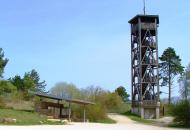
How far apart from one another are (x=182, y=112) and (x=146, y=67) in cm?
2227

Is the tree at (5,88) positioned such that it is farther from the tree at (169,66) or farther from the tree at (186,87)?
the tree at (169,66)

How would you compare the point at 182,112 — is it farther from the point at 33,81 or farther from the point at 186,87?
the point at 33,81

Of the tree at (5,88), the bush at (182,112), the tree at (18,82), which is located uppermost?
the tree at (18,82)

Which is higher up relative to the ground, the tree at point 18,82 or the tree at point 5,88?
the tree at point 18,82

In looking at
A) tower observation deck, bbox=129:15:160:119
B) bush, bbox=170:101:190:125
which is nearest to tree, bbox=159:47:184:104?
tower observation deck, bbox=129:15:160:119

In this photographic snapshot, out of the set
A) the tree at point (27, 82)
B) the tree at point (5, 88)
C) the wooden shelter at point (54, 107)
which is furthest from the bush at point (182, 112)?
the tree at point (27, 82)

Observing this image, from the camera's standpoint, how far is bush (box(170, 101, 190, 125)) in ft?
156

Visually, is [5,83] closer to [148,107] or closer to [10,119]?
[10,119]

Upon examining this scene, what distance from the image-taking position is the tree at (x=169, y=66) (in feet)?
279

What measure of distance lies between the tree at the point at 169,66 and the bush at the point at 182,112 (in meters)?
36.4

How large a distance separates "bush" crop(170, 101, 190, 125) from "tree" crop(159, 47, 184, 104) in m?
36.4

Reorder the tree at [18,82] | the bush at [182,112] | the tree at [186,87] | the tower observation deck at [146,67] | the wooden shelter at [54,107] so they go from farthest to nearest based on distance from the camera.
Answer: the tree at [18,82] < the tower observation deck at [146,67] < the tree at [186,87] < the wooden shelter at [54,107] < the bush at [182,112]

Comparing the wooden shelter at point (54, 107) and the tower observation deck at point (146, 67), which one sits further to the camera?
the tower observation deck at point (146, 67)

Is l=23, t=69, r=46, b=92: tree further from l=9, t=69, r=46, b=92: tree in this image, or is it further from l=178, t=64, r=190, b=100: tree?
l=178, t=64, r=190, b=100: tree
